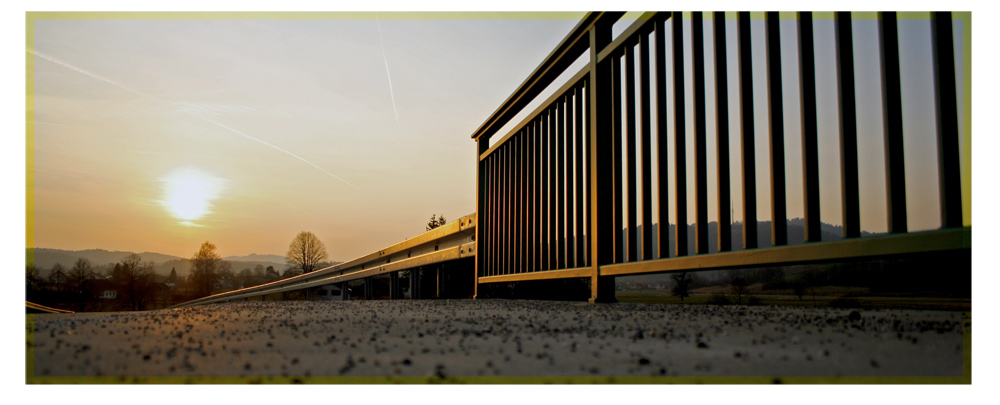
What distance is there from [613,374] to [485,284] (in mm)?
12242

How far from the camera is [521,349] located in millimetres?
3012

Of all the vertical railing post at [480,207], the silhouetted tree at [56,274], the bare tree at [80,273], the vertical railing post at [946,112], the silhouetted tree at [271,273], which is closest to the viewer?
the vertical railing post at [946,112]

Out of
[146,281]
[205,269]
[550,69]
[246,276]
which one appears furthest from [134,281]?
[550,69]

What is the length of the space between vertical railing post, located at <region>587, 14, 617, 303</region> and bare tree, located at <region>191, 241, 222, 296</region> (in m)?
76.1

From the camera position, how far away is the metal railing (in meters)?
16.5

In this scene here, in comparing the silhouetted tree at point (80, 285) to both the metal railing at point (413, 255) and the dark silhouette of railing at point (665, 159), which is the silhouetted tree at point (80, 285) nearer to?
the metal railing at point (413, 255)

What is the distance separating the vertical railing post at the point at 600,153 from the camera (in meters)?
8.39

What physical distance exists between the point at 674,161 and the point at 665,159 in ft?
1.38

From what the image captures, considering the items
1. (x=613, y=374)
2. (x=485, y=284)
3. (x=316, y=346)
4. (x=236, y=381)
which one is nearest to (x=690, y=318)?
(x=613, y=374)

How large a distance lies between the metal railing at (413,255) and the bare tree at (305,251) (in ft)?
58.1

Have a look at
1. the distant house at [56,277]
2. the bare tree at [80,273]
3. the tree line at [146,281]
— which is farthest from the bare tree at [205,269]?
the distant house at [56,277]

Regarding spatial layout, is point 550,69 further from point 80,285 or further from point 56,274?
point 80,285

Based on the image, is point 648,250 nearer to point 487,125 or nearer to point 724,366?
point 724,366

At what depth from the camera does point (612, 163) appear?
8367 mm
